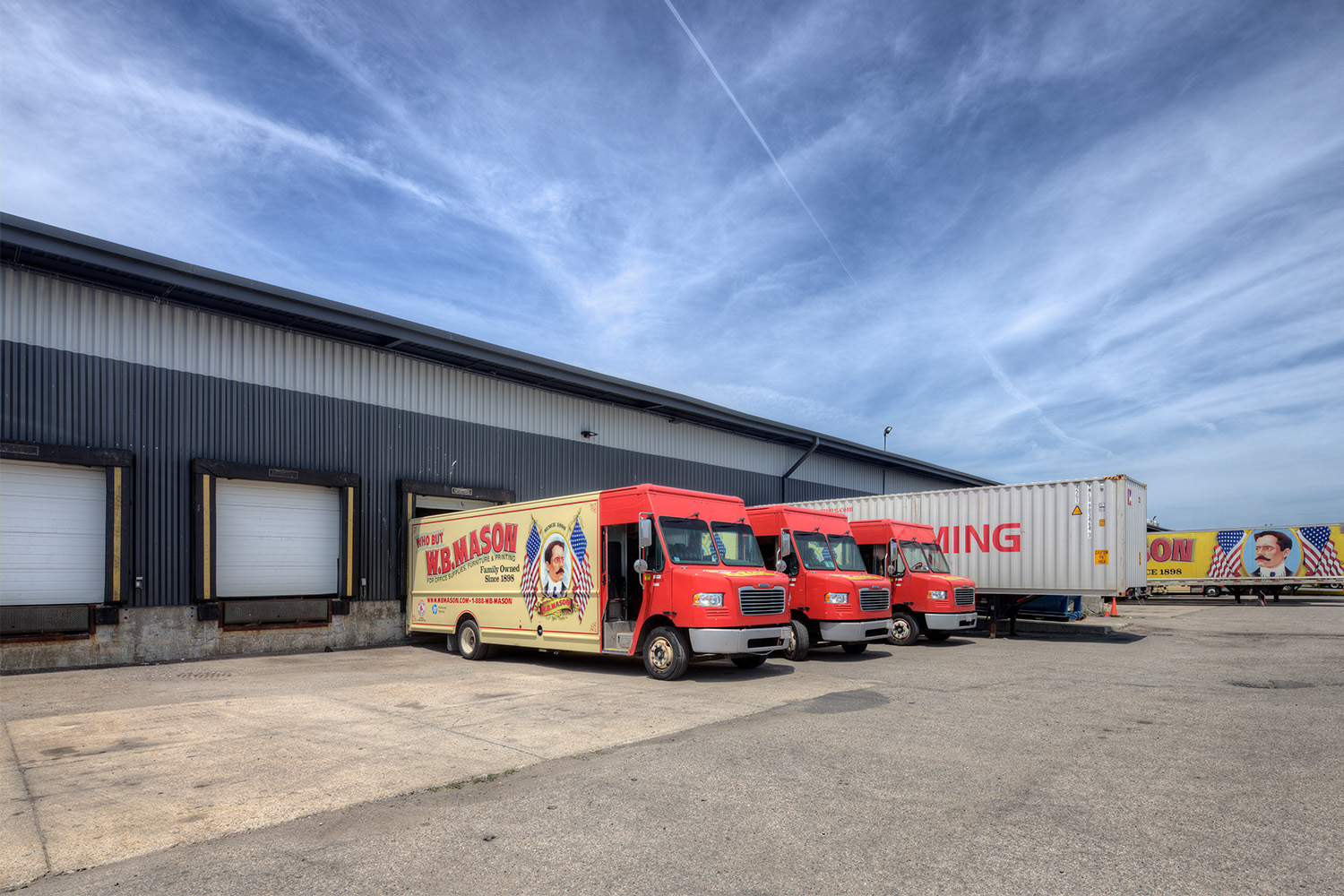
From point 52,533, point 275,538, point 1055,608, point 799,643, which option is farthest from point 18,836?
point 1055,608

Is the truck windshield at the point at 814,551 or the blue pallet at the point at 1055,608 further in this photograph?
the blue pallet at the point at 1055,608

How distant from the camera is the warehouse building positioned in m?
13.2

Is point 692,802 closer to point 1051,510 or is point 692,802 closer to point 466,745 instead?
point 466,745

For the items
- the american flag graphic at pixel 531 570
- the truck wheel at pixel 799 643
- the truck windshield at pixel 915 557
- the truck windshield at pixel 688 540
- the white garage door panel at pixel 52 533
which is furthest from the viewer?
the truck windshield at pixel 915 557

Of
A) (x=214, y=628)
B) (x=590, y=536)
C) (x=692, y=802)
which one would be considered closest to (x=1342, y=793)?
(x=692, y=802)

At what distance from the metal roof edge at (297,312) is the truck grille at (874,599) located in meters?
10.3

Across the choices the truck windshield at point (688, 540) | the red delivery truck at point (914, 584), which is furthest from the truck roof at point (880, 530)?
the truck windshield at point (688, 540)

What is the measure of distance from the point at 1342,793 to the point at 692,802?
14.5 feet

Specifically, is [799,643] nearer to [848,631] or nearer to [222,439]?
[848,631]

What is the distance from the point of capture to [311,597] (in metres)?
16.6

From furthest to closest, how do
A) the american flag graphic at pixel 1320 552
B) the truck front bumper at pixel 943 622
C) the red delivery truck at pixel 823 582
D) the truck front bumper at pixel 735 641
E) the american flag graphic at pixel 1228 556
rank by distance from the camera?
the american flag graphic at pixel 1228 556
the american flag graphic at pixel 1320 552
the truck front bumper at pixel 943 622
the red delivery truck at pixel 823 582
the truck front bumper at pixel 735 641

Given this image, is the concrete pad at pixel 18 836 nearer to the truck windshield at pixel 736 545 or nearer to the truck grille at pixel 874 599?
the truck windshield at pixel 736 545

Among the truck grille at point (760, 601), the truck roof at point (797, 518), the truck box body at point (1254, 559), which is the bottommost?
the truck box body at point (1254, 559)

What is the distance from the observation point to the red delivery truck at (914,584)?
16797 mm
